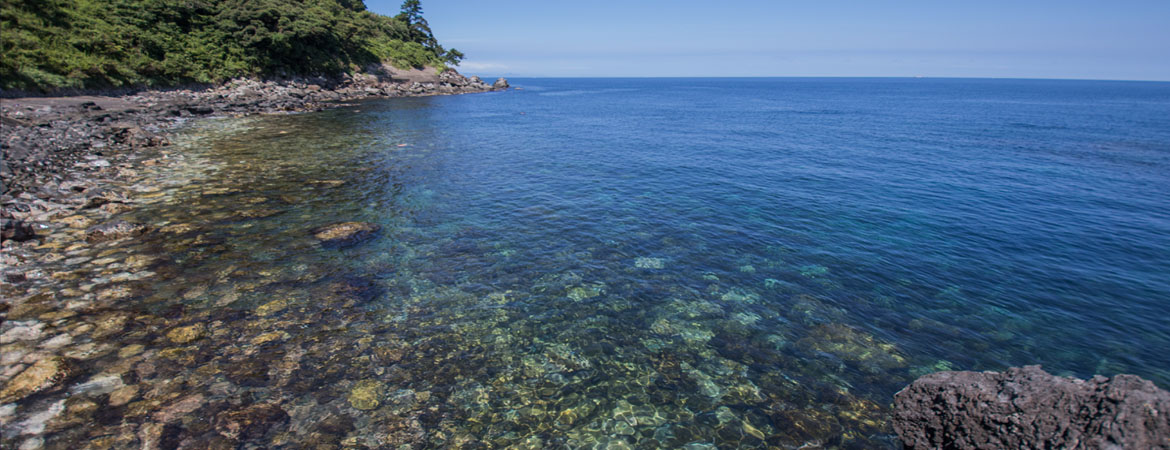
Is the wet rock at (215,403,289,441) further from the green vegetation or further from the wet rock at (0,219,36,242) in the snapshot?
the green vegetation

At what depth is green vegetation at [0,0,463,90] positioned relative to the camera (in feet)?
161

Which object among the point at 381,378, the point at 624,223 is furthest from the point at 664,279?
the point at 381,378

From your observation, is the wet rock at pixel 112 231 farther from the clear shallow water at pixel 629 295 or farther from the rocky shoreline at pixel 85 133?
the rocky shoreline at pixel 85 133

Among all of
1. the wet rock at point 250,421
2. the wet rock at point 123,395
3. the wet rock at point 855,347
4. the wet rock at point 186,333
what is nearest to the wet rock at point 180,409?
the wet rock at point 250,421

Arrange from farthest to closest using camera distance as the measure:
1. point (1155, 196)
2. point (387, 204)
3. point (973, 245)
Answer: point (1155, 196) < point (387, 204) < point (973, 245)

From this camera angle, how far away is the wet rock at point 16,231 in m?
16.4

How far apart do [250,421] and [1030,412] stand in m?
14.9

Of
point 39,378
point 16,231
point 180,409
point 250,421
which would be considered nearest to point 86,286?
point 39,378

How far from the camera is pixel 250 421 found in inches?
369

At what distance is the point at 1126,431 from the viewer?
21.7ft

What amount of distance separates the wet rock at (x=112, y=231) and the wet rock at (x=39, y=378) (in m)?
9.40

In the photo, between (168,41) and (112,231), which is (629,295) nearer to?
(112,231)

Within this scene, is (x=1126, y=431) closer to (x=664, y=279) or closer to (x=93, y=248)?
(x=664, y=279)

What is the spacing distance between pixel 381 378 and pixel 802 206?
24.2 metres
